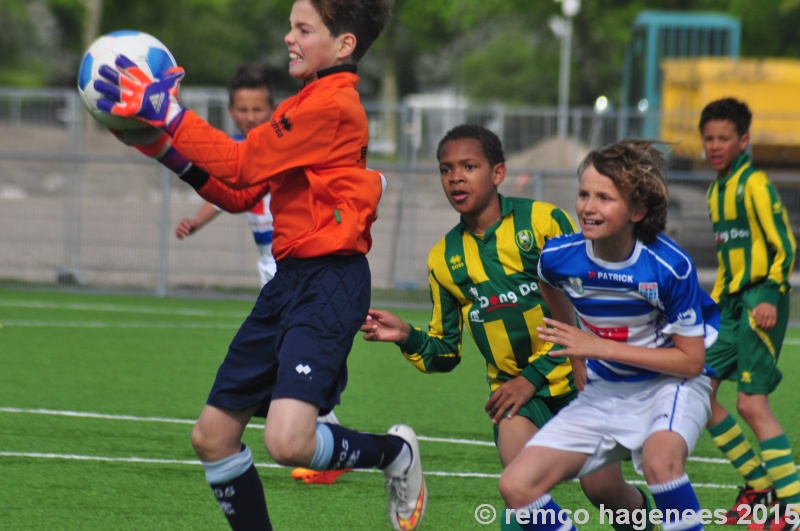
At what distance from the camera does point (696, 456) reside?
22.7 feet

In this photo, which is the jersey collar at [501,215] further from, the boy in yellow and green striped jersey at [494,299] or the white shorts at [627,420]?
the white shorts at [627,420]

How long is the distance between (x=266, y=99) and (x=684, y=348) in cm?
384

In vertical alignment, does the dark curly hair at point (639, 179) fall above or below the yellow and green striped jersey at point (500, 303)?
above

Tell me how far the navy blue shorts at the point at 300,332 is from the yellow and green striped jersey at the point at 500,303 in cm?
45

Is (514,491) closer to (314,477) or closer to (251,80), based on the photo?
(314,477)

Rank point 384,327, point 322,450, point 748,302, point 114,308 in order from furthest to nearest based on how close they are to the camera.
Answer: point 114,308, point 748,302, point 384,327, point 322,450

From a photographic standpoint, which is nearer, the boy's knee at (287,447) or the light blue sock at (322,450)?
the boy's knee at (287,447)

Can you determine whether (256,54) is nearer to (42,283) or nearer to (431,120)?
(431,120)

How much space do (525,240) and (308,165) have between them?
1.03 m

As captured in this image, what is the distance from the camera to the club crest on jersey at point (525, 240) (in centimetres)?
491

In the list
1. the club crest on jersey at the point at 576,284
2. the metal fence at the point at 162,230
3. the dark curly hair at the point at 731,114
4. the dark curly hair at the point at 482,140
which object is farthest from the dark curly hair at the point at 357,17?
the metal fence at the point at 162,230

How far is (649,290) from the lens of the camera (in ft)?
13.5

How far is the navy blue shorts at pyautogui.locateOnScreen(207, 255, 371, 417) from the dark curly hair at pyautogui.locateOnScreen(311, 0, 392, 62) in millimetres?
832

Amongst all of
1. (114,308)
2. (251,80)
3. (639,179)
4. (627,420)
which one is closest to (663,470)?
(627,420)
